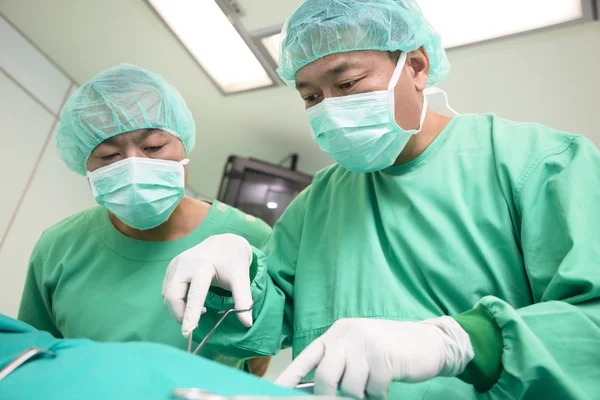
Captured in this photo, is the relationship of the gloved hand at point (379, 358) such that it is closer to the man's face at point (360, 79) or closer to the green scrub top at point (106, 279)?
the man's face at point (360, 79)

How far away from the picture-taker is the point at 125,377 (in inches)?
16.7

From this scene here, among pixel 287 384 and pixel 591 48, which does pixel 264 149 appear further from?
pixel 287 384

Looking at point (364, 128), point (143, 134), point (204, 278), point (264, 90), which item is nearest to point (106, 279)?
point (143, 134)

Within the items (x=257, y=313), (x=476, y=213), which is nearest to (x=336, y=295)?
(x=257, y=313)

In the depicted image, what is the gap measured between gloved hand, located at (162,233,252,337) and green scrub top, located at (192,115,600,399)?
0.06 metres

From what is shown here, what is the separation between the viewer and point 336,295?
91 cm

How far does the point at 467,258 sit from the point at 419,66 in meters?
0.49

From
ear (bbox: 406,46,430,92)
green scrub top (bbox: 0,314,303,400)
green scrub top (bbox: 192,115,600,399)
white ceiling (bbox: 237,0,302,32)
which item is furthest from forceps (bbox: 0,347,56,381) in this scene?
white ceiling (bbox: 237,0,302,32)

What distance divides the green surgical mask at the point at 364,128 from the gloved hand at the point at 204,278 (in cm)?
Result: 32

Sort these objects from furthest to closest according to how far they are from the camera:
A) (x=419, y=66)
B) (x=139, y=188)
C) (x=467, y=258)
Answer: (x=139, y=188)
(x=419, y=66)
(x=467, y=258)

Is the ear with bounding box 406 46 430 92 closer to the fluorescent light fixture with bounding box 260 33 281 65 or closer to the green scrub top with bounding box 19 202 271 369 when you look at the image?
the green scrub top with bounding box 19 202 271 369

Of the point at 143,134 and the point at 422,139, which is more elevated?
the point at 143,134

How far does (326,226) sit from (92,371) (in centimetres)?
67

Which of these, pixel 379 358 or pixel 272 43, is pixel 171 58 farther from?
pixel 379 358
